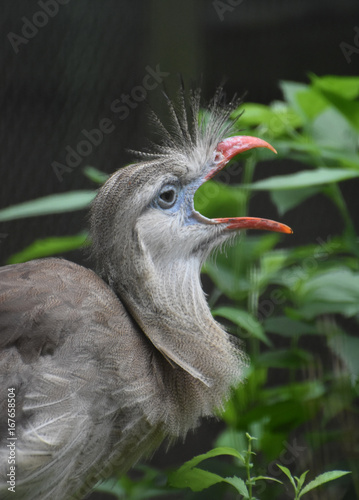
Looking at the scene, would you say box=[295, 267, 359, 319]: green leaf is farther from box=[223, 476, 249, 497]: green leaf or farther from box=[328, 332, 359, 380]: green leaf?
box=[223, 476, 249, 497]: green leaf

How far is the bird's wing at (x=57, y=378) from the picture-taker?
95cm

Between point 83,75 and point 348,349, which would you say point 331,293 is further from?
point 83,75

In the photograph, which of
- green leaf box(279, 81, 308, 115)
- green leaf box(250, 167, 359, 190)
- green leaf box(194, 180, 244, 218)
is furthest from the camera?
green leaf box(279, 81, 308, 115)

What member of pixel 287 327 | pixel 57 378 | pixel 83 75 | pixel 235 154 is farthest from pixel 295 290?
pixel 83 75

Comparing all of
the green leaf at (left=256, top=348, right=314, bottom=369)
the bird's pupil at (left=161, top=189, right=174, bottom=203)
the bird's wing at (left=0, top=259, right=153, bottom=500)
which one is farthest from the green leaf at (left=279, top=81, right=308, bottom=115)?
the bird's wing at (left=0, top=259, right=153, bottom=500)

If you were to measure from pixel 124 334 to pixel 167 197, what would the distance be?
0.94ft

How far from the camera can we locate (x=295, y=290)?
1.41 meters

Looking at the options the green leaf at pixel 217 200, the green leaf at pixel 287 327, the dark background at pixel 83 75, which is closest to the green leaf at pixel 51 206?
the green leaf at pixel 217 200

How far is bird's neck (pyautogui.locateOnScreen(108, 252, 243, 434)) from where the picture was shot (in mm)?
1096

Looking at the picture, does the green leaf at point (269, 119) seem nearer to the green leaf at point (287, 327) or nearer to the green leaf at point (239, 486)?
the green leaf at point (287, 327)

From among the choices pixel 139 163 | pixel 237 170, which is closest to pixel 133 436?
pixel 139 163

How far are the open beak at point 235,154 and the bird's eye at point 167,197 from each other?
0.09 m

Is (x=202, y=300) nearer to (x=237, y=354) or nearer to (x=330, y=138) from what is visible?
(x=237, y=354)

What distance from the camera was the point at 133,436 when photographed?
105 cm
